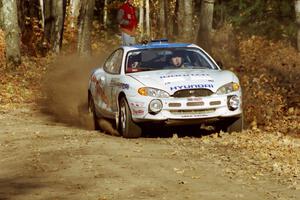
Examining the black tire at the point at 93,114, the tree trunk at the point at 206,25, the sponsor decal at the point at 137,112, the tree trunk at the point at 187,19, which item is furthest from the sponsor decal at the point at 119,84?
the tree trunk at the point at 206,25

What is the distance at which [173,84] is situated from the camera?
12.2 metres

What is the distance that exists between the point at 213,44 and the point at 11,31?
33.8 feet

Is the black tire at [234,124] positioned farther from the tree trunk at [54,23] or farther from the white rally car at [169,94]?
the tree trunk at [54,23]

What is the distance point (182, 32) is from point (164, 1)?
11.5 metres

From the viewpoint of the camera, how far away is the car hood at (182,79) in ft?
39.9

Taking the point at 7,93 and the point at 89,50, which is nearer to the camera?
the point at 7,93

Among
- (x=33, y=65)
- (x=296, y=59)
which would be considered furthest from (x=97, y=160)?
(x=296, y=59)

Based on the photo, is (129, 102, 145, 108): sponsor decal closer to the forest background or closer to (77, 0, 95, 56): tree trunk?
the forest background

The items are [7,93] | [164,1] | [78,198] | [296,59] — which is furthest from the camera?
[164,1]

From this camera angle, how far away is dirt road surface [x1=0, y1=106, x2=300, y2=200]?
8.19 meters

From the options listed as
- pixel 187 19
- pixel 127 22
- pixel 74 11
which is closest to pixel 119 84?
pixel 127 22

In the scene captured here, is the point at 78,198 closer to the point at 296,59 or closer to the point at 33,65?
the point at 33,65

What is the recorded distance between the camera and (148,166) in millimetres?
9633

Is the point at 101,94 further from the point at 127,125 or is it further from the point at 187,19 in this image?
the point at 187,19
